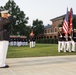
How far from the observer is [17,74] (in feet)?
28.3

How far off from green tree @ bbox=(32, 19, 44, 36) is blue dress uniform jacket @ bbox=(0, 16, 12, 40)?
109 metres

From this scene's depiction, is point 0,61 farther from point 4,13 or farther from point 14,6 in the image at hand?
point 14,6

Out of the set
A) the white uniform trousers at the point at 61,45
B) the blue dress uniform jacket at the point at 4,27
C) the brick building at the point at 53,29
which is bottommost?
the white uniform trousers at the point at 61,45

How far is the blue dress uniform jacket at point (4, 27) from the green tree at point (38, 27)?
109 m

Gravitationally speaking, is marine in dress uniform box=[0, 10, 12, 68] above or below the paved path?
above

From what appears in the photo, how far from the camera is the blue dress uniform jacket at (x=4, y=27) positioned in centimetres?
1023

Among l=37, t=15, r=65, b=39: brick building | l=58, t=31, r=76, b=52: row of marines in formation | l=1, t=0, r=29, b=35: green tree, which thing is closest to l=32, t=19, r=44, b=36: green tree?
l=37, t=15, r=65, b=39: brick building

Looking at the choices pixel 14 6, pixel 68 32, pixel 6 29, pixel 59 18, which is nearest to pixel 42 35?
pixel 59 18

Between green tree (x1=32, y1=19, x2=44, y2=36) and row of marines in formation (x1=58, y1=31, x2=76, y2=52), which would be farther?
green tree (x1=32, y1=19, x2=44, y2=36)

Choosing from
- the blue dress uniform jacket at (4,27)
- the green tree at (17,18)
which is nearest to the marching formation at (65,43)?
the blue dress uniform jacket at (4,27)

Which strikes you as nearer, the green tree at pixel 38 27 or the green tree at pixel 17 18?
the green tree at pixel 17 18

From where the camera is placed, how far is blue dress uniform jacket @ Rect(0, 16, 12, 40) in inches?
403

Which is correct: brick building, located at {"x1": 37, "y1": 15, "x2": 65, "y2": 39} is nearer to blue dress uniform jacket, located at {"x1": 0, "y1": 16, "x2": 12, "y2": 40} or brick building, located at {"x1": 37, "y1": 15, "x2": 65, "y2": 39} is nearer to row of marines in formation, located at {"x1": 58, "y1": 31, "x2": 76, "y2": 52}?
row of marines in formation, located at {"x1": 58, "y1": 31, "x2": 76, "y2": 52}

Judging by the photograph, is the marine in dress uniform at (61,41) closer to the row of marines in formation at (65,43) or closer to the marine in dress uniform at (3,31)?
the row of marines in formation at (65,43)
